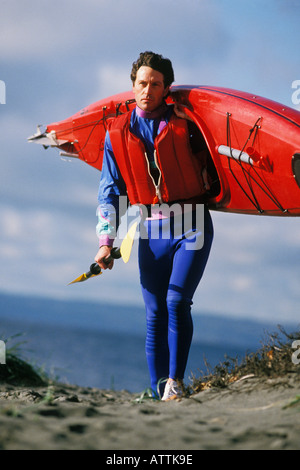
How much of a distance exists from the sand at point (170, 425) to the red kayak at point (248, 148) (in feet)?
6.15

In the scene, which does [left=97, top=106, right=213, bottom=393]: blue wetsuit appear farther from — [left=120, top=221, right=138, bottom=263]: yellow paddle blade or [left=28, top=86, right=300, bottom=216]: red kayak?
[left=28, top=86, right=300, bottom=216]: red kayak

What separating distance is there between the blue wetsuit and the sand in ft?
3.21

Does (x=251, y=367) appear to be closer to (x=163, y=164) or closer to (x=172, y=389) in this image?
(x=172, y=389)

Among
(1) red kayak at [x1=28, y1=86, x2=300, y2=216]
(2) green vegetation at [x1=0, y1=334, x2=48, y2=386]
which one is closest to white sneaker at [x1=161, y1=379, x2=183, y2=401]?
(1) red kayak at [x1=28, y1=86, x2=300, y2=216]

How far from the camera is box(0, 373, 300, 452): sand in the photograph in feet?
7.61

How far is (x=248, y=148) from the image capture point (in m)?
4.73

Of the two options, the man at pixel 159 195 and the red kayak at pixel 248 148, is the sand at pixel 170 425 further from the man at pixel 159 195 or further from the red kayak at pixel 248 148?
the red kayak at pixel 248 148

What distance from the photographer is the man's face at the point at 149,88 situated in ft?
14.3

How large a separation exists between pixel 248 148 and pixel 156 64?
3.29ft

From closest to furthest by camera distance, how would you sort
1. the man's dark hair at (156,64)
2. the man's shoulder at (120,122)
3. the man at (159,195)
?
the man at (159,195) < the man's dark hair at (156,64) < the man's shoulder at (120,122)

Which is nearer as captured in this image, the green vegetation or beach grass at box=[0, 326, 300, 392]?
beach grass at box=[0, 326, 300, 392]

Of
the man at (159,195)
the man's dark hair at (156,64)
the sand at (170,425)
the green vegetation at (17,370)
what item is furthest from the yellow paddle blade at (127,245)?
the green vegetation at (17,370)
